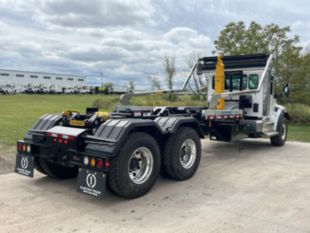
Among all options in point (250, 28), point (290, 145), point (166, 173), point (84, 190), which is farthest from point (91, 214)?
point (250, 28)

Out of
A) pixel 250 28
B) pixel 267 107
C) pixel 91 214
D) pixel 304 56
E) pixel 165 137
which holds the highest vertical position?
pixel 250 28

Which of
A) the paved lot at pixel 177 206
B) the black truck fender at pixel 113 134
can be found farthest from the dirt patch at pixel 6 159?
the black truck fender at pixel 113 134

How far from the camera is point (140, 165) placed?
5211mm

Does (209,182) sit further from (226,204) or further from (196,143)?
(226,204)

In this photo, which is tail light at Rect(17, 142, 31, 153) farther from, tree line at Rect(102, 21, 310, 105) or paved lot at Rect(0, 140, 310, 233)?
tree line at Rect(102, 21, 310, 105)

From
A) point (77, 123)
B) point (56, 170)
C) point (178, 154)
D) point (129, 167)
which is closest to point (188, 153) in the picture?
point (178, 154)

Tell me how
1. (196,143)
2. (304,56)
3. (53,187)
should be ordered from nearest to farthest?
(53,187)
(196,143)
(304,56)

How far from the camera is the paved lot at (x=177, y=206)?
13.3 feet

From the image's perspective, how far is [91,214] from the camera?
441 centimetres

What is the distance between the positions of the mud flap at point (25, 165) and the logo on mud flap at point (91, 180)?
1.39 metres

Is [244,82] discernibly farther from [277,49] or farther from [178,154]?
[277,49]

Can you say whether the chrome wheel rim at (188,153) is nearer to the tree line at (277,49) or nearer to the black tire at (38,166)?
the black tire at (38,166)

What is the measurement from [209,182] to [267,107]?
4.32 meters

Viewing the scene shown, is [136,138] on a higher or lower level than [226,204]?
higher
